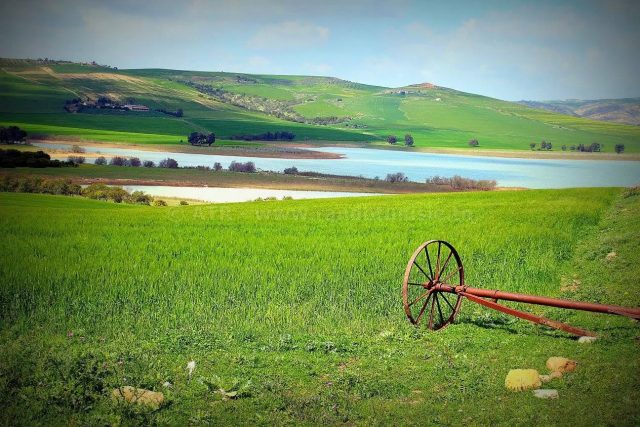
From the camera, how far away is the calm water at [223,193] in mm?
31875

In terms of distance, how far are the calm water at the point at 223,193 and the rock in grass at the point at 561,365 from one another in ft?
84.7

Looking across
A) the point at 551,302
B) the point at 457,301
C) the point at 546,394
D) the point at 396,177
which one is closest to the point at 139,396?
the point at 546,394

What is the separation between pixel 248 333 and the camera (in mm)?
10055

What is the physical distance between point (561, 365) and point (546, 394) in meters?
1.05

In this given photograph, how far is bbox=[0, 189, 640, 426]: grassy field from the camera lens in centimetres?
725

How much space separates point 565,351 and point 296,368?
4.18 metres

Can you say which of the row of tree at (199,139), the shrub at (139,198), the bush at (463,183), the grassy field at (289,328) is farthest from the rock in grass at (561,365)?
the row of tree at (199,139)

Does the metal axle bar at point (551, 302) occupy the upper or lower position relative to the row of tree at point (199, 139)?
lower

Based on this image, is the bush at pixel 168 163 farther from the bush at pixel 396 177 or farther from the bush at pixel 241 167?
the bush at pixel 396 177

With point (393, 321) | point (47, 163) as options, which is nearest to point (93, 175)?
point (47, 163)

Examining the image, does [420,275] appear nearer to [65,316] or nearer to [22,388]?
[65,316]

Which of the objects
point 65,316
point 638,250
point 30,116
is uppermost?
point 30,116

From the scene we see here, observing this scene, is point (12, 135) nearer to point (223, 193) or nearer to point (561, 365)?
point (223, 193)

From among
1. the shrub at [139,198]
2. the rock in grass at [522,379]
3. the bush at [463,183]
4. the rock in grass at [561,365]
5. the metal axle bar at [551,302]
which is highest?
the bush at [463,183]
